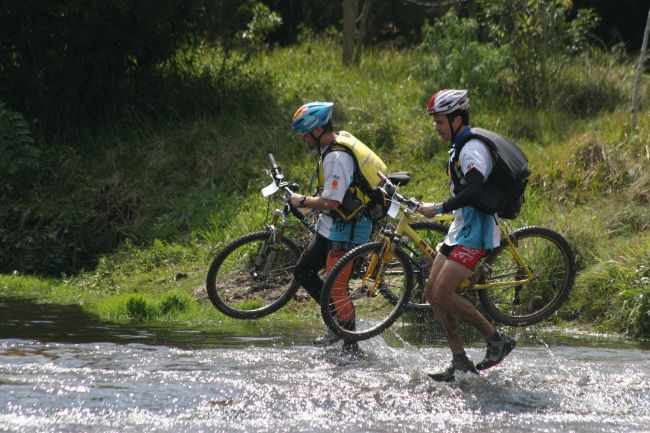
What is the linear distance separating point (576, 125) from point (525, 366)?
7.44 metres

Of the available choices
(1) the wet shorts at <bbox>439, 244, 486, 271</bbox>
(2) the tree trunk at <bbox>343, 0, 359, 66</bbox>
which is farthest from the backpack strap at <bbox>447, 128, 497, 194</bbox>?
(2) the tree trunk at <bbox>343, 0, 359, 66</bbox>

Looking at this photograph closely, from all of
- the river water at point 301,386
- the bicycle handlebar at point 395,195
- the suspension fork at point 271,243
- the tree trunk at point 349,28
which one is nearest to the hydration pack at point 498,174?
the bicycle handlebar at point 395,195

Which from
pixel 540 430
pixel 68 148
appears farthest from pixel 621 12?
pixel 540 430

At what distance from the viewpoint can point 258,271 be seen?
32.8 feet

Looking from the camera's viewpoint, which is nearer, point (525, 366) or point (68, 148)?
point (525, 366)

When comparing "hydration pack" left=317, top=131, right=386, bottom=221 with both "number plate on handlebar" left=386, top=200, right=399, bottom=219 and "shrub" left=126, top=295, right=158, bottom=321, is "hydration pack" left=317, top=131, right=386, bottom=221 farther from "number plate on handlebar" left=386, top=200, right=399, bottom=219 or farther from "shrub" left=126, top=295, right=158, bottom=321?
"shrub" left=126, top=295, right=158, bottom=321

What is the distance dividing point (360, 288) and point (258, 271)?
4.44 ft

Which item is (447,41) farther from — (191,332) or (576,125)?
(191,332)

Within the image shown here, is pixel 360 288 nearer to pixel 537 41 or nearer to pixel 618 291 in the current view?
pixel 618 291

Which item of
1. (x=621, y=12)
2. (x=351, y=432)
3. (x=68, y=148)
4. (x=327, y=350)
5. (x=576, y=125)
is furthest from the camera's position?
(x=621, y=12)

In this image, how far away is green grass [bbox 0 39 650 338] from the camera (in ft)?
37.9

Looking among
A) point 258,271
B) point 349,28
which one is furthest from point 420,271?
point 349,28

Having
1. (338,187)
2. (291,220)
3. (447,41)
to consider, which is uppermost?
(447,41)

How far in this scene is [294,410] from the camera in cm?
755
